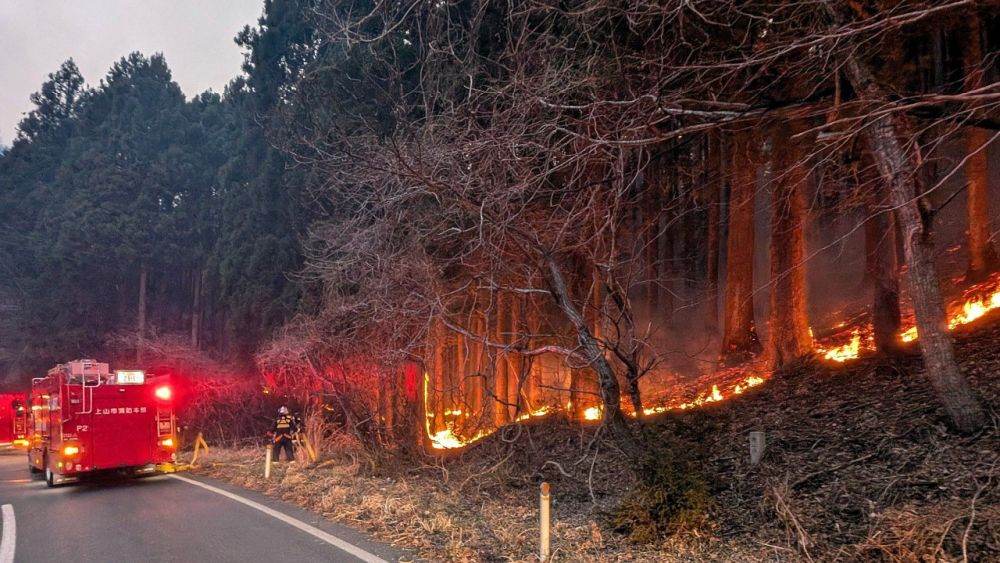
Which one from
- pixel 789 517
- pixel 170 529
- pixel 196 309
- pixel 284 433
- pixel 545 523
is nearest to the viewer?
pixel 789 517

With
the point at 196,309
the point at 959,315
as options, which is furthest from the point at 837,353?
the point at 196,309

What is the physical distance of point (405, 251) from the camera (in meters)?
12.6

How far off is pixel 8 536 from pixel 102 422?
5.86m

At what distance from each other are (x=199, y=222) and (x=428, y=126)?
116 feet

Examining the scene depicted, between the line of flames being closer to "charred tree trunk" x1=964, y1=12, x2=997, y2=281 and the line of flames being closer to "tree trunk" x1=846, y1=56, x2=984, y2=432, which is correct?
"charred tree trunk" x1=964, y1=12, x2=997, y2=281

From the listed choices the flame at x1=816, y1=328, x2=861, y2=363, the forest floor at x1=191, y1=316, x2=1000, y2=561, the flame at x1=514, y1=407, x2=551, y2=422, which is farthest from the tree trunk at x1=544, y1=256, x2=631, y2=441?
the flame at x1=514, y1=407, x2=551, y2=422

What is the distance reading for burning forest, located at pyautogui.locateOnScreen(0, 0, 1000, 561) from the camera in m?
7.08

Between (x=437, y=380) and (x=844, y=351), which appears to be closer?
(x=844, y=351)

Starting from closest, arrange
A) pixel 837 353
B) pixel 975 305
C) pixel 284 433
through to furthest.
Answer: pixel 975 305, pixel 837 353, pixel 284 433

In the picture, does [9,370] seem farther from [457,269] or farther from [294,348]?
[457,269]

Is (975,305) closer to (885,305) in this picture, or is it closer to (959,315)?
(959,315)

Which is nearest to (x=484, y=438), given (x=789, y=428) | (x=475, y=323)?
(x=475, y=323)

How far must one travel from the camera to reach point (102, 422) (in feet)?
49.0

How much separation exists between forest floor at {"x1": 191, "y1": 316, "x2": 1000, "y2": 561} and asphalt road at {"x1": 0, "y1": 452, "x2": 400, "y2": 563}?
0.62 meters
